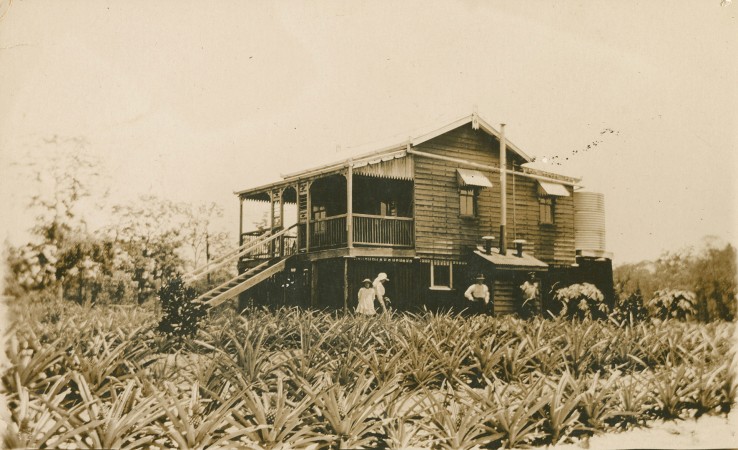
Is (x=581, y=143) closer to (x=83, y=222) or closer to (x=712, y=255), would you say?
(x=712, y=255)

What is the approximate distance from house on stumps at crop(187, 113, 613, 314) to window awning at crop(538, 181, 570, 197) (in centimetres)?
3

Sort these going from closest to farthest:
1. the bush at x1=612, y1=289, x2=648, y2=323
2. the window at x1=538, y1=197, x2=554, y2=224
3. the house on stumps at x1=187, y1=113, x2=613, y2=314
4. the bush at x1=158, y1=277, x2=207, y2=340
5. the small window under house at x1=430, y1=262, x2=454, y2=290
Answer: the bush at x1=158, y1=277, x2=207, y2=340, the bush at x1=612, y1=289, x2=648, y2=323, the house on stumps at x1=187, y1=113, x2=613, y2=314, the small window under house at x1=430, y1=262, x2=454, y2=290, the window at x1=538, y1=197, x2=554, y2=224

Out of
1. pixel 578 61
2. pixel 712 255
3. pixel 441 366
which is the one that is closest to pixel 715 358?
pixel 712 255

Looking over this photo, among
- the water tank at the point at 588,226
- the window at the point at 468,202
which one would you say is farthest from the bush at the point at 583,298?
the window at the point at 468,202

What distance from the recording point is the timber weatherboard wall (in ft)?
46.9

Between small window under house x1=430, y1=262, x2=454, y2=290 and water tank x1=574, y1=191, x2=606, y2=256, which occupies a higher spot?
water tank x1=574, y1=191, x2=606, y2=256

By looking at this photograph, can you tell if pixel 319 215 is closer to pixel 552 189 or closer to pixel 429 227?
pixel 429 227

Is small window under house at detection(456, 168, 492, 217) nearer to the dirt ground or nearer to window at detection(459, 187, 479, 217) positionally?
window at detection(459, 187, 479, 217)

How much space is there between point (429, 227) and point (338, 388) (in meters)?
9.65

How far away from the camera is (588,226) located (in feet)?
51.2

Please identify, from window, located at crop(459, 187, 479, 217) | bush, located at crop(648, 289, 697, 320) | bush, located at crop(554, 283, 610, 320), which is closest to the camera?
bush, located at crop(648, 289, 697, 320)

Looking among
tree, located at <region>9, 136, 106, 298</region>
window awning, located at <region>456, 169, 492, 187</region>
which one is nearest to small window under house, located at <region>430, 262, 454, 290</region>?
window awning, located at <region>456, 169, 492, 187</region>

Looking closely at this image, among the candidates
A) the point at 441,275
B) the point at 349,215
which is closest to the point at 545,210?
the point at 441,275

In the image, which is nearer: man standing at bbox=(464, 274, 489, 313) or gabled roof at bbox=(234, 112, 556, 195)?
man standing at bbox=(464, 274, 489, 313)
